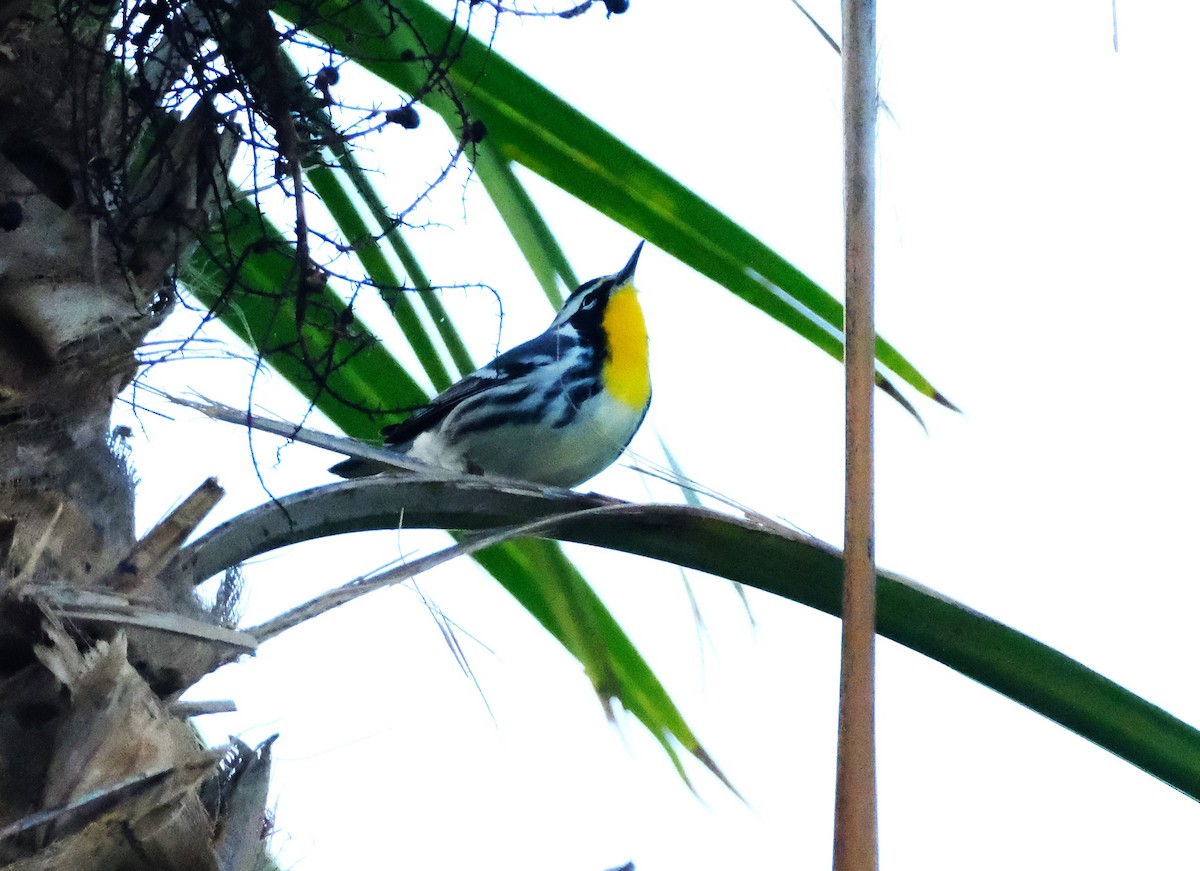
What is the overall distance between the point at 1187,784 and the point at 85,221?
101cm

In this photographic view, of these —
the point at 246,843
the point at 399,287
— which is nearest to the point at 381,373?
the point at 399,287

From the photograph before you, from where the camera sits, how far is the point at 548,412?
296 cm

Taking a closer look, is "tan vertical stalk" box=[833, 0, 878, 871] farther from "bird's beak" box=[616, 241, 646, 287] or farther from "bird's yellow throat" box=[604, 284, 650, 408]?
"bird's beak" box=[616, 241, 646, 287]

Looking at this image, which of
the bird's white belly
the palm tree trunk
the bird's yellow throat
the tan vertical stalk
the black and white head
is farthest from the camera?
the black and white head

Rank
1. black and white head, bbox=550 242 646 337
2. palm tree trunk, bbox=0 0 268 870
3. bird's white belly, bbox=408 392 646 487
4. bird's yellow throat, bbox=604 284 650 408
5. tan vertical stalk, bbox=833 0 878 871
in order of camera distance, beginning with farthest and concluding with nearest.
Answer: black and white head, bbox=550 242 646 337
bird's yellow throat, bbox=604 284 650 408
bird's white belly, bbox=408 392 646 487
palm tree trunk, bbox=0 0 268 870
tan vertical stalk, bbox=833 0 878 871

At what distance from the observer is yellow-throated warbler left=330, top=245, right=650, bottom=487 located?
9.57 feet

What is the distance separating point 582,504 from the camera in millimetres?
1246

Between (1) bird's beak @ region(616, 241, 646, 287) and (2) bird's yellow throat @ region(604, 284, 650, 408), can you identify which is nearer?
(2) bird's yellow throat @ region(604, 284, 650, 408)

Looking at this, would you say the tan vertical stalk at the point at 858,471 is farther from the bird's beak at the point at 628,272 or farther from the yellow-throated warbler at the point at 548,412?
the bird's beak at the point at 628,272

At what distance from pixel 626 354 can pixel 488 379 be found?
303 mm

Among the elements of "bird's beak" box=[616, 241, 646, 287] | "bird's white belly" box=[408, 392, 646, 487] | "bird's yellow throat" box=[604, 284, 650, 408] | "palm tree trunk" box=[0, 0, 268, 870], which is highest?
"bird's beak" box=[616, 241, 646, 287]

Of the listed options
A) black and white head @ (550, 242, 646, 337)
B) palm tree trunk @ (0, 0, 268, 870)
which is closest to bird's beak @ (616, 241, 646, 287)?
black and white head @ (550, 242, 646, 337)

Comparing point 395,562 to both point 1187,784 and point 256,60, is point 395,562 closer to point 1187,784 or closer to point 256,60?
point 256,60

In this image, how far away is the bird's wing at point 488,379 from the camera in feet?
10.0
